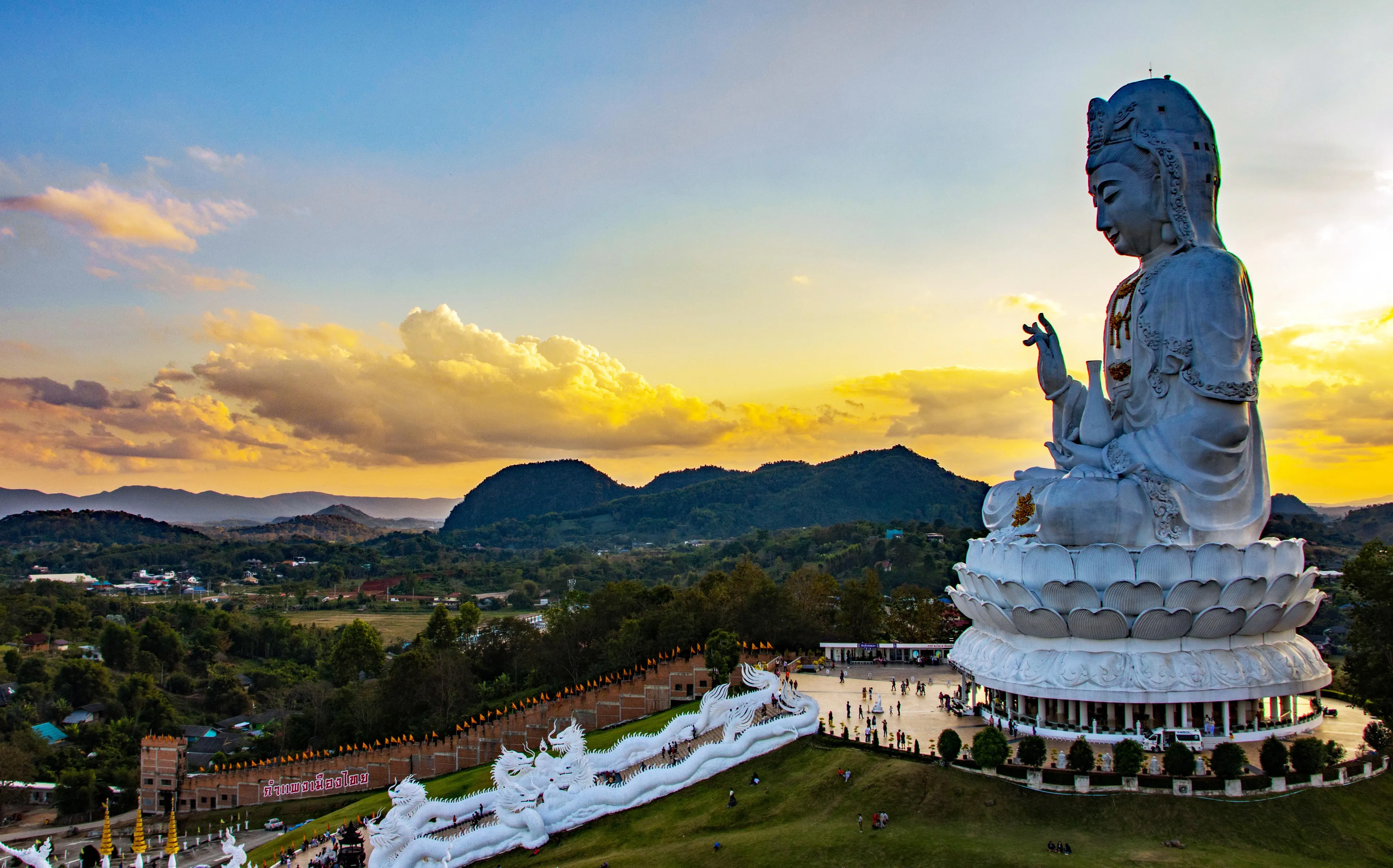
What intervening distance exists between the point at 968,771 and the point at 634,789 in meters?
8.12

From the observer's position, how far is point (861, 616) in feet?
132

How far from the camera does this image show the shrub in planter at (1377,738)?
22.3 meters

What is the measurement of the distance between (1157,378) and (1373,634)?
337 inches

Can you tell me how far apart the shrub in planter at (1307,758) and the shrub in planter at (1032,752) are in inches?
191

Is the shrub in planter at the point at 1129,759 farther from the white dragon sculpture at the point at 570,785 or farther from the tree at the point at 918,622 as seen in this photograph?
the tree at the point at 918,622

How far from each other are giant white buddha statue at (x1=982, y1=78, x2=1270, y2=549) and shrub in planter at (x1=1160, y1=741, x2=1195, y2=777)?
521 centimetres

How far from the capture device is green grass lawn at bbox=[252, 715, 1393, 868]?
1833 centimetres

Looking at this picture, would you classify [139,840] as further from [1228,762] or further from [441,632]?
[441,632]

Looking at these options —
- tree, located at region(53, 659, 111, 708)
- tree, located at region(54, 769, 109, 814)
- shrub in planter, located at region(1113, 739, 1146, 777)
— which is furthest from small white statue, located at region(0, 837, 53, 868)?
tree, located at region(53, 659, 111, 708)

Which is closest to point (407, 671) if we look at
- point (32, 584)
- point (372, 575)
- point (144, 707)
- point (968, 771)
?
point (144, 707)

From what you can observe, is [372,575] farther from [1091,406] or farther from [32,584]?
[1091,406]

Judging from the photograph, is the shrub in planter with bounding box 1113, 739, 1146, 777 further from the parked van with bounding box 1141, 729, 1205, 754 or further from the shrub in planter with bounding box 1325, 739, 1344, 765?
the shrub in planter with bounding box 1325, 739, 1344, 765

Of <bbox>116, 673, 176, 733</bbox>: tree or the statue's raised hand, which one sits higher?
the statue's raised hand

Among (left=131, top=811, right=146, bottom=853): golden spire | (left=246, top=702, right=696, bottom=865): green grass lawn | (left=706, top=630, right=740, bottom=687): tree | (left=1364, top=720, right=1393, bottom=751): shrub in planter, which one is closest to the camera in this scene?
(left=131, top=811, right=146, bottom=853): golden spire
